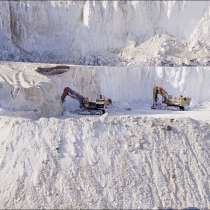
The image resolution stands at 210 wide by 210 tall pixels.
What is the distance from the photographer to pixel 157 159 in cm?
1738

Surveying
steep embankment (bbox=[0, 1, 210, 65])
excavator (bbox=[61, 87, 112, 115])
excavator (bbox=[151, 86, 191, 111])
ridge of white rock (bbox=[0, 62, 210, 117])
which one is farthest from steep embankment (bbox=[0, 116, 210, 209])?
steep embankment (bbox=[0, 1, 210, 65])

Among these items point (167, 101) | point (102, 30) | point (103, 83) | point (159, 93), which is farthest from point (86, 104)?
point (102, 30)

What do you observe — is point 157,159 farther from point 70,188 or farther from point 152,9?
point 152,9

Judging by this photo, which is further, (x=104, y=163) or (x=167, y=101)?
(x=167, y=101)

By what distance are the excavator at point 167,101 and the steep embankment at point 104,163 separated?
780cm

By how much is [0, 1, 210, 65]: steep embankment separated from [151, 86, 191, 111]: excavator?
5545 millimetres

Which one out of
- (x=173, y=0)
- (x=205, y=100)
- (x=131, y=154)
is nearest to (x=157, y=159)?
(x=131, y=154)

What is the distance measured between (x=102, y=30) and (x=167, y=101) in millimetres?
10055

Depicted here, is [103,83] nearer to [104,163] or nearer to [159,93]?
[159,93]

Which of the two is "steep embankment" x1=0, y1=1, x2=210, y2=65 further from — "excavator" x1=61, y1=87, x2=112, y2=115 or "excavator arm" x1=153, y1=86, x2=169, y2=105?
"excavator" x1=61, y1=87, x2=112, y2=115

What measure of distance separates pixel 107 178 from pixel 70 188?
120cm

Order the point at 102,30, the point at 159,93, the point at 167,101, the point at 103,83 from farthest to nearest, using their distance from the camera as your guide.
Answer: the point at 102,30 → the point at 103,83 → the point at 159,93 → the point at 167,101

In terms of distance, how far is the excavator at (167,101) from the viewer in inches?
1054

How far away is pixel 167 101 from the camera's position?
1063 inches
